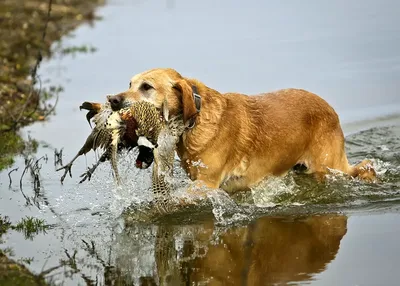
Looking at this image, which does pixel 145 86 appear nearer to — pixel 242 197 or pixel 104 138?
pixel 104 138

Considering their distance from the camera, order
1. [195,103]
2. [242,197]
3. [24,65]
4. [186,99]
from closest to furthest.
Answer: [186,99] → [195,103] → [242,197] → [24,65]

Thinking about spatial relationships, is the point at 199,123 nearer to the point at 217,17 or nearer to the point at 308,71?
the point at 308,71

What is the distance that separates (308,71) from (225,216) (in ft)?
24.5

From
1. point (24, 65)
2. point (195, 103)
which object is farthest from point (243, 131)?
point (24, 65)

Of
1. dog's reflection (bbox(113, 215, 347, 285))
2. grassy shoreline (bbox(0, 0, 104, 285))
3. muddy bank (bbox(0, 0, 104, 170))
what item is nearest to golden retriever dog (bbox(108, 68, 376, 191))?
dog's reflection (bbox(113, 215, 347, 285))

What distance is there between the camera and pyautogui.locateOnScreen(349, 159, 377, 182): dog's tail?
931 centimetres

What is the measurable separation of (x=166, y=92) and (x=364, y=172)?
2807 millimetres

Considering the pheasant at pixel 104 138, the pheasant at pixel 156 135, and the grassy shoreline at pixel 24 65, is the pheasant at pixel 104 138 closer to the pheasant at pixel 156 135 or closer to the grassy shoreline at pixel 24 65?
the pheasant at pixel 156 135

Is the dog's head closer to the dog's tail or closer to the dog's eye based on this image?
the dog's eye

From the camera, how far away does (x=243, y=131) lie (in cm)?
833

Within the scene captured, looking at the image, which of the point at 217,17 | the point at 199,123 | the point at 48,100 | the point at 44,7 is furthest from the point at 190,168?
the point at 44,7

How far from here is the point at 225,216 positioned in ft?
26.2

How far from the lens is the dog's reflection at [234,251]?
6215mm

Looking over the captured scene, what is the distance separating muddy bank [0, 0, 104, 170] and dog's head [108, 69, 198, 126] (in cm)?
328
